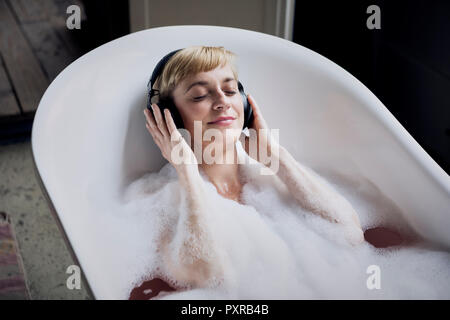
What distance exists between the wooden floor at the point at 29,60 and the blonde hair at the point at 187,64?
67cm

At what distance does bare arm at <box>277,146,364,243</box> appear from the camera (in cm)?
128

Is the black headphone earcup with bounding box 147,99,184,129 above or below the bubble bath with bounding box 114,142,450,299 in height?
above

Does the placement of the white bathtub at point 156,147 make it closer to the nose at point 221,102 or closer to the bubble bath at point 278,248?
the bubble bath at point 278,248

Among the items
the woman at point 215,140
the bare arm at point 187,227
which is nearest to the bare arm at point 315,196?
the woman at point 215,140

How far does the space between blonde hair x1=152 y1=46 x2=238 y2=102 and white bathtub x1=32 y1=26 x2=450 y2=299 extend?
0.08 metres

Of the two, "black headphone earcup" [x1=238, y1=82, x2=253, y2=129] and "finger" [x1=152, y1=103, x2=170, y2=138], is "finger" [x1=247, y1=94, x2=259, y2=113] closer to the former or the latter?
"black headphone earcup" [x1=238, y1=82, x2=253, y2=129]

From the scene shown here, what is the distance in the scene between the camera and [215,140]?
4.31 ft

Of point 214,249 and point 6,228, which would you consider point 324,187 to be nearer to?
point 214,249

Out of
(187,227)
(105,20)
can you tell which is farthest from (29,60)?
(187,227)

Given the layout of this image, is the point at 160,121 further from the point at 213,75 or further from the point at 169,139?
the point at 213,75

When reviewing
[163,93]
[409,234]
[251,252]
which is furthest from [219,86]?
[409,234]

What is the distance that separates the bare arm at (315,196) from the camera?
128 centimetres

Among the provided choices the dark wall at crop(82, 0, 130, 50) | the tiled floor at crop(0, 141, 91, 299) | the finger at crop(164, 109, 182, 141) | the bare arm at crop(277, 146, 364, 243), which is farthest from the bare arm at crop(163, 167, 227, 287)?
the dark wall at crop(82, 0, 130, 50)

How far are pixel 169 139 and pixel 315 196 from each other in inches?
14.1
